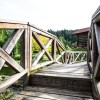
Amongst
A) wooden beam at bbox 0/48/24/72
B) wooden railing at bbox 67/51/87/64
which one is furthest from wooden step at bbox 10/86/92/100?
wooden railing at bbox 67/51/87/64

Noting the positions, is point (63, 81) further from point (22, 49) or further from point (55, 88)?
point (22, 49)

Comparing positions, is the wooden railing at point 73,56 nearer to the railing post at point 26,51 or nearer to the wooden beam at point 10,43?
the railing post at point 26,51

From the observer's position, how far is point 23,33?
324cm

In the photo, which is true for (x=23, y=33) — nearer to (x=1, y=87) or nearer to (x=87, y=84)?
(x=1, y=87)

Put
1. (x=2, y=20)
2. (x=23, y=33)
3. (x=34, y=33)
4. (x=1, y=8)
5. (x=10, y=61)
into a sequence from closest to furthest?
(x=2, y=20), (x=10, y=61), (x=23, y=33), (x=34, y=33), (x=1, y=8)

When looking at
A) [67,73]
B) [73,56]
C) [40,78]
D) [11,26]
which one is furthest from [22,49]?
[73,56]

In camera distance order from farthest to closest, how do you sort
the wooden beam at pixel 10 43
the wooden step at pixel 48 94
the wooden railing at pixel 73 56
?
→ the wooden railing at pixel 73 56
the wooden step at pixel 48 94
the wooden beam at pixel 10 43

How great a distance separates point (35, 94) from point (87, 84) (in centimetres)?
86

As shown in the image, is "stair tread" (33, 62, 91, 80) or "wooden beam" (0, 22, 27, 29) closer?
"wooden beam" (0, 22, 27, 29)

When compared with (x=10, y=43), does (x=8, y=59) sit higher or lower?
lower

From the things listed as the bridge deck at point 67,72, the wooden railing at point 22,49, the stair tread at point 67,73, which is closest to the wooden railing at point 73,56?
the bridge deck at point 67,72

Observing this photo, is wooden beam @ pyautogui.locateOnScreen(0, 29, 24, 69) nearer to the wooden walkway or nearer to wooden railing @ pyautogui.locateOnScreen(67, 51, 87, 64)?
the wooden walkway

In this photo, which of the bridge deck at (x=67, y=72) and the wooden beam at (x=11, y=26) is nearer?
the wooden beam at (x=11, y=26)

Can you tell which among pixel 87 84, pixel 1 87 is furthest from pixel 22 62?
pixel 87 84
